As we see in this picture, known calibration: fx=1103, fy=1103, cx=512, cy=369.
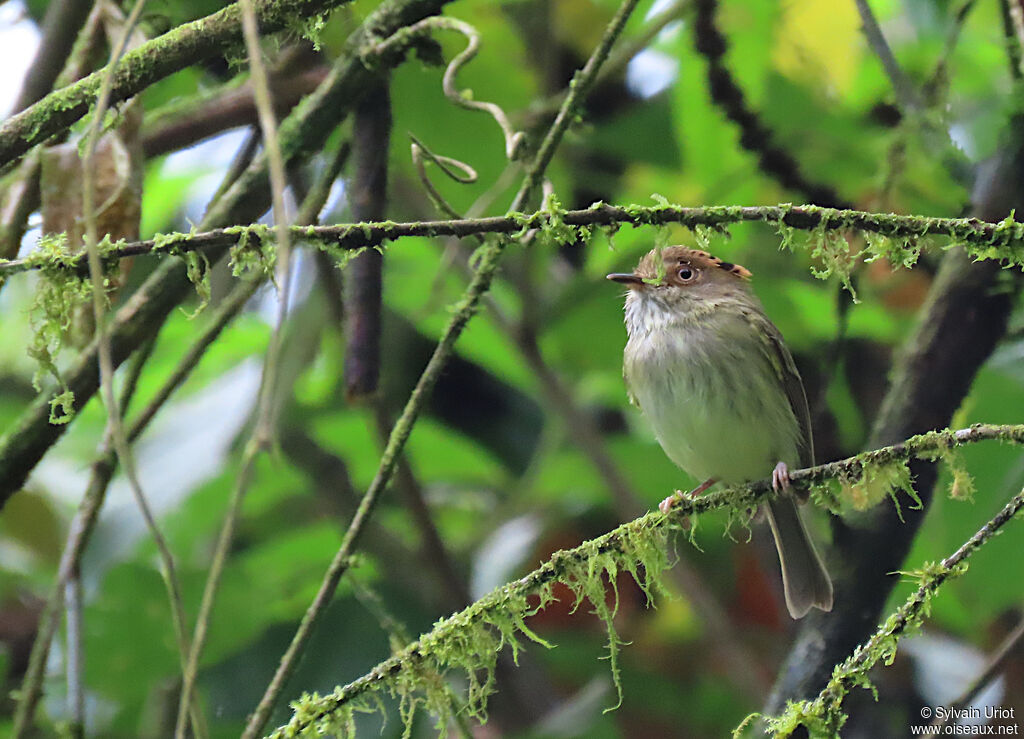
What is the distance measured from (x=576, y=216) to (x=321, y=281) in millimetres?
2082

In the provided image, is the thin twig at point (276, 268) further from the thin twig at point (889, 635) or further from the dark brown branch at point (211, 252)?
the thin twig at point (889, 635)

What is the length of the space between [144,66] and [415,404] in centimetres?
79

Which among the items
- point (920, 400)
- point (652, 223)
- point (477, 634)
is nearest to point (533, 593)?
point (477, 634)

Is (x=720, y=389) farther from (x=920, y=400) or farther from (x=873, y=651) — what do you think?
(x=873, y=651)

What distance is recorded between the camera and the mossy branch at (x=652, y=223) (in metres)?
1.56

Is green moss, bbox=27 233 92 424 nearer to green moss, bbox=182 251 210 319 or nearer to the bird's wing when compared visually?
green moss, bbox=182 251 210 319

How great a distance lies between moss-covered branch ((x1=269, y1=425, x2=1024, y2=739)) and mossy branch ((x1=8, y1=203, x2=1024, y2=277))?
0.28m

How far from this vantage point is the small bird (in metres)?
3.50

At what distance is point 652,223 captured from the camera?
63.0 inches

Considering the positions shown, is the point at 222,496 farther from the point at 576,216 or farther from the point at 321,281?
the point at 576,216

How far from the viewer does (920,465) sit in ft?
9.52

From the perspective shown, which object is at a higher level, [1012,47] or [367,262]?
[367,262]

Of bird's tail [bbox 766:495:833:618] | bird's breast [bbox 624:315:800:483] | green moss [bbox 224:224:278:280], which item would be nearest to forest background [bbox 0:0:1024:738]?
green moss [bbox 224:224:278:280]

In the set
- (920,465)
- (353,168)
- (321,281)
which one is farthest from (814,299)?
(353,168)
